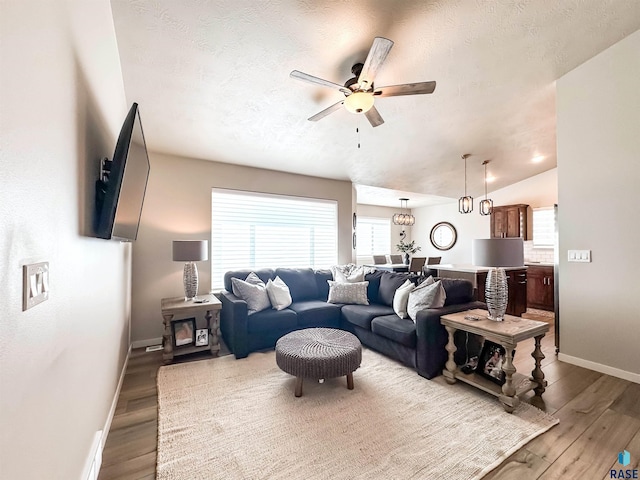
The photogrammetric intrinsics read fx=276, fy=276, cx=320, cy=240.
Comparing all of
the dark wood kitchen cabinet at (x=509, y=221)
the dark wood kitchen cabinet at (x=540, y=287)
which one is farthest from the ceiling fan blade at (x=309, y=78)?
the dark wood kitchen cabinet at (x=509, y=221)

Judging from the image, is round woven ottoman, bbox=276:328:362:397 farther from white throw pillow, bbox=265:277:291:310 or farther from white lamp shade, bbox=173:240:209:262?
white lamp shade, bbox=173:240:209:262

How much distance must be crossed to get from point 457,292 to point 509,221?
4.44m

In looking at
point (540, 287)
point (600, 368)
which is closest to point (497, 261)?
point (600, 368)

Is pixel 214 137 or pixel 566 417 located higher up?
pixel 214 137

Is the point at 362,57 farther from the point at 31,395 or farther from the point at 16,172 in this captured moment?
the point at 31,395

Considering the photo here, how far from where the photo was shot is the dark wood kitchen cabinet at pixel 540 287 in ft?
17.3

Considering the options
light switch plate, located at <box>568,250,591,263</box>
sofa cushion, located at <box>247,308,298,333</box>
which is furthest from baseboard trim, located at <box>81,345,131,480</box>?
light switch plate, located at <box>568,250,591,263</box>

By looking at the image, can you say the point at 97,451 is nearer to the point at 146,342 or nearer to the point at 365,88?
the point at 146,342

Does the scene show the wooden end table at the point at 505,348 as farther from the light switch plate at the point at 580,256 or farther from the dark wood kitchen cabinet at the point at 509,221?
the dark wood kitchen cabinet at the point at 509,221

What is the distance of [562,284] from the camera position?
3121 millimetres

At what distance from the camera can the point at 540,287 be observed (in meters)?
5.42

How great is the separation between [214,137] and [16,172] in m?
3.00

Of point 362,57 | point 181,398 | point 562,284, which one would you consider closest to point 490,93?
point 362,57

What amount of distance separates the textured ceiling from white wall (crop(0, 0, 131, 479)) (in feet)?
2.03
